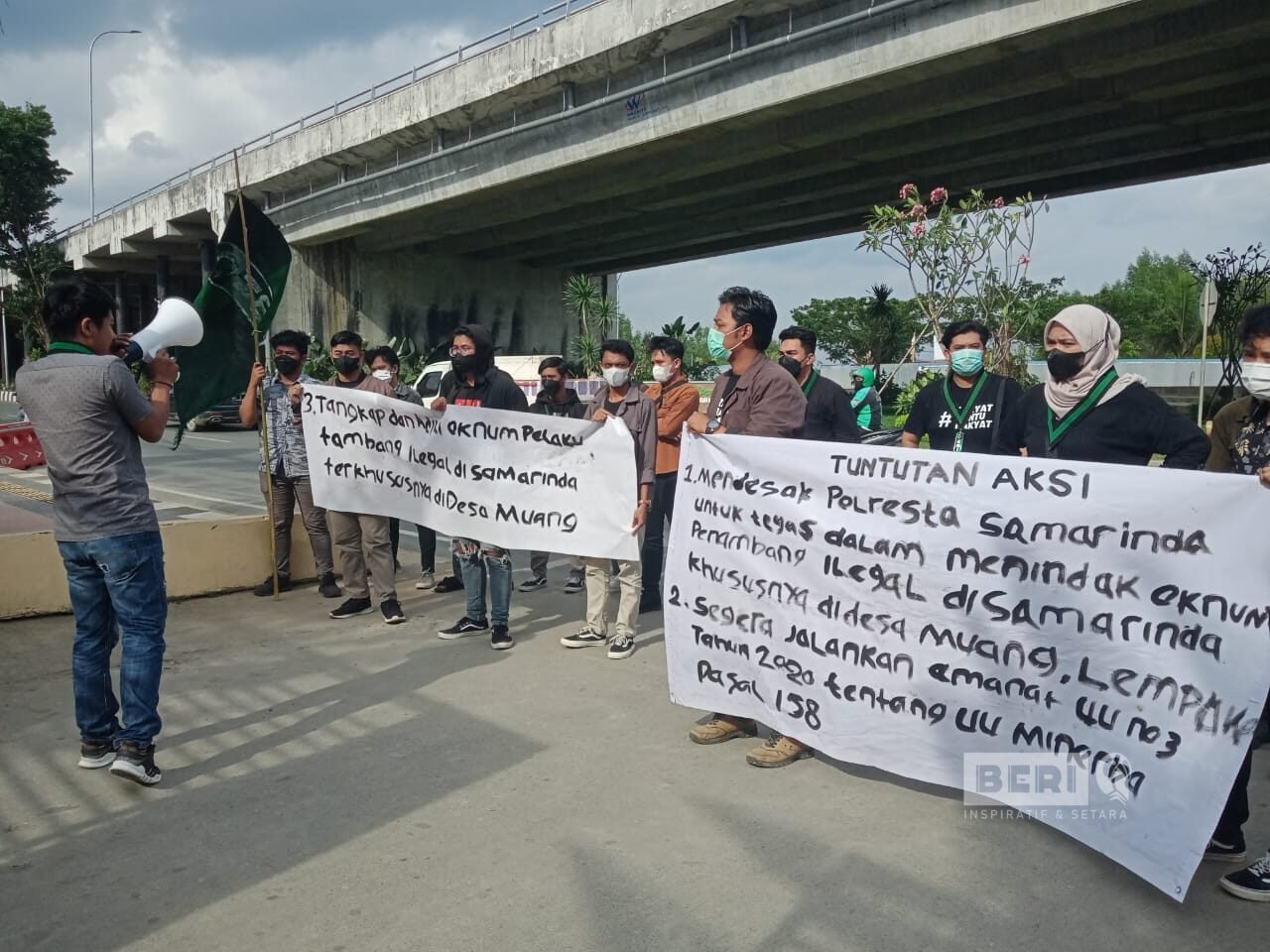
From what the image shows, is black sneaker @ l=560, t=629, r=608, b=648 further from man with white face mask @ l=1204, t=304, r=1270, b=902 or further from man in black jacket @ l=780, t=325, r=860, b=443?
man with white face mask @ l=1204, t=304, r=1270, b=902

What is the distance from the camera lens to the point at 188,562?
22.7 ft

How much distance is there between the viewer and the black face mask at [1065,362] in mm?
3656

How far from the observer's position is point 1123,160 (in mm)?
21188

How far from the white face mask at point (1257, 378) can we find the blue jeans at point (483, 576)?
3829 millimetres

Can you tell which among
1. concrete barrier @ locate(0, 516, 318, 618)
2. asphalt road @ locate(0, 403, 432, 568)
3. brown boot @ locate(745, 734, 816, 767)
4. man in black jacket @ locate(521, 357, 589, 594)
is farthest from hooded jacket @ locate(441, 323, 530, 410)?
brown boot @ locate(745, 734, 816, 767)

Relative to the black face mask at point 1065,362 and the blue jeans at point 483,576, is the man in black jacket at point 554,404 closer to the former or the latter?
the blue jeans at point 483,576

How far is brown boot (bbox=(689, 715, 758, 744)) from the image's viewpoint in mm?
4258

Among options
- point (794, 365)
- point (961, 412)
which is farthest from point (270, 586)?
point (961, 412)

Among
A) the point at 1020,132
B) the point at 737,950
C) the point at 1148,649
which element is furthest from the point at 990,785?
the point at 1020,132

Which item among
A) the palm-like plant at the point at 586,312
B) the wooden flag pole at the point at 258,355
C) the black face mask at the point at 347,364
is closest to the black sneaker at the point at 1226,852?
the black face mask at the point at 347,364

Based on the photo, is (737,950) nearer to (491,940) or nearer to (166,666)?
(491,940)

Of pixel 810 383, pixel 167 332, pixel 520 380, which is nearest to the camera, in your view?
pixel 167 332

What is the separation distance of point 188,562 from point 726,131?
52.3 ft

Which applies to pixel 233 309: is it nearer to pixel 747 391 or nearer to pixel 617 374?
pixel 617 374
